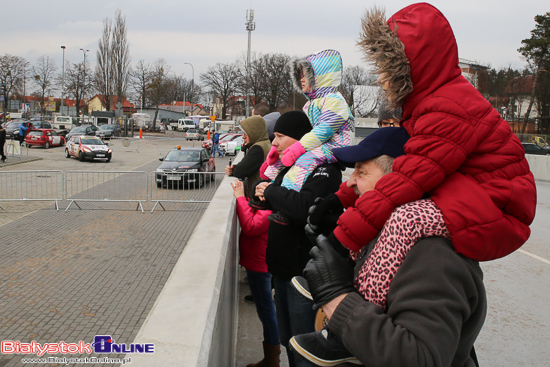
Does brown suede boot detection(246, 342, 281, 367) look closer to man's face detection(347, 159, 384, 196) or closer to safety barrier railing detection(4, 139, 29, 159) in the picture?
man's face detection(347, 159, 384, 196)

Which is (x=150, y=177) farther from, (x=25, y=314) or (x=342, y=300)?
(x=342, y=300)

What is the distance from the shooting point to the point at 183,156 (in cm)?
2009

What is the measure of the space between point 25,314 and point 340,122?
5.20 meters

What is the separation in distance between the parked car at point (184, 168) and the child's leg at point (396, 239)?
12563 millimetres

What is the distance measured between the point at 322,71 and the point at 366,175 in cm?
168

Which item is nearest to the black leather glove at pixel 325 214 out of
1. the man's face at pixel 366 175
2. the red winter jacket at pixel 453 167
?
the man's face at pixel 366 175

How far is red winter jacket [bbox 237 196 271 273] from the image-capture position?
3992mm

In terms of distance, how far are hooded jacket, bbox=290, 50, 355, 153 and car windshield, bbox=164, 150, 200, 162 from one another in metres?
16.6

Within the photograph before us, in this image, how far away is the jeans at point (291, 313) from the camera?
9.27 feet

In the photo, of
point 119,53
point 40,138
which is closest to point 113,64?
point 119,53

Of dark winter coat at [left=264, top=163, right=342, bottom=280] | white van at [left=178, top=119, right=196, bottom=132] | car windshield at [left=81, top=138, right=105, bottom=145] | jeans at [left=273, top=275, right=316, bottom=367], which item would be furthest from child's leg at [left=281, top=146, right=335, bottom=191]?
white van at [left=178, top=119, right=196, bottom=132]

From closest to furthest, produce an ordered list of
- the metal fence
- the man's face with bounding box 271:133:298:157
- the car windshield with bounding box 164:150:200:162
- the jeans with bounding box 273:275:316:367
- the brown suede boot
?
the jeans with bounding box 273:275:316:367 → the man's face with bounding box 271:133:298:157 → the brown suede boot → the metal fence → the car windshield with bounding box 164:150:200:162

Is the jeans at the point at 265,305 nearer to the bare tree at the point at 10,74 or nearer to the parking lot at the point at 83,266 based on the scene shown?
the parking lot at the point at 83,266

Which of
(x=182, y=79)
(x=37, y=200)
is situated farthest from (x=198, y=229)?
(x=182, y=79)
